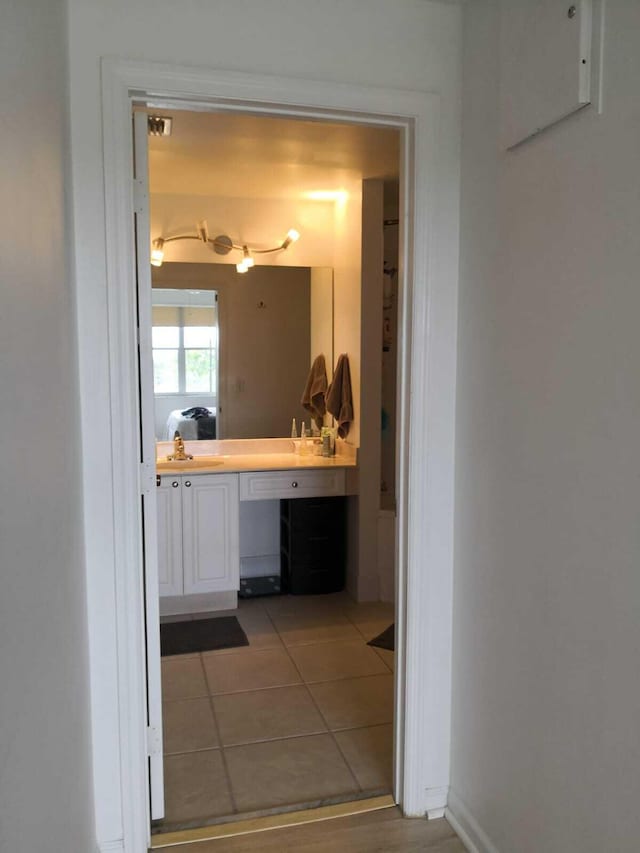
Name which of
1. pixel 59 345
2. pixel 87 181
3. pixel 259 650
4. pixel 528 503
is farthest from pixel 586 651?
pixel 259 650

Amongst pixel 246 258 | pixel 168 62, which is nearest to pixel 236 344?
Answer: pixel 246 258

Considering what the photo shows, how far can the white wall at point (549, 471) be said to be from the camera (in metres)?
1.47

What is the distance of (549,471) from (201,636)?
2.61m

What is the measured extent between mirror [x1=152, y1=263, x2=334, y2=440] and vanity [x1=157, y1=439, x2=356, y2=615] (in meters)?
0.24

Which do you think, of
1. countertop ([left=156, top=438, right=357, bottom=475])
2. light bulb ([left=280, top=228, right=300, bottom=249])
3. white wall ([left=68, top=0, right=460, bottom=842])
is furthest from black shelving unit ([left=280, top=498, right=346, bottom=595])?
white wall ([left=68, top=0, right=460, bottom=842])

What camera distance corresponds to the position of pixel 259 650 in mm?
3656

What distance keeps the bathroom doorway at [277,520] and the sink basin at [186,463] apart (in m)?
0.20

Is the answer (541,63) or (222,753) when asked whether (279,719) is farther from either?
(541,63)

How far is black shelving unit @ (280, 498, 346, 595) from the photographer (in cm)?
440

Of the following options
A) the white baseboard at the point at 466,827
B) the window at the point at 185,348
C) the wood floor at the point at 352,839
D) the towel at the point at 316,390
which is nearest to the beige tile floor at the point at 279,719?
the wood floor at the point at 352,839

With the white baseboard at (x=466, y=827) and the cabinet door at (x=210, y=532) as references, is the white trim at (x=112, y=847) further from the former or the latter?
the cabinet door at (x=210, y=532)

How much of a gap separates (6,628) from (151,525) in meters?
1.17

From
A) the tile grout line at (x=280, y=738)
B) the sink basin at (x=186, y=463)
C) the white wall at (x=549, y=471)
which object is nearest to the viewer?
the white wall at (x=549, y=471)

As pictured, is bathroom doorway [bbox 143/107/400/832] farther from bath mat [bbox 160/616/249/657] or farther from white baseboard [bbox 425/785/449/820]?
white baseboard [bbox 425/785/449/820]
